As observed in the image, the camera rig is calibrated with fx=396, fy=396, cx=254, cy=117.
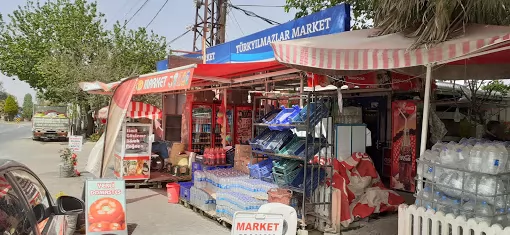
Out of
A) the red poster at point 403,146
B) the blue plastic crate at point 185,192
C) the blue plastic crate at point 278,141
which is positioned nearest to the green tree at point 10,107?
the blue plastic crate at point 185,192

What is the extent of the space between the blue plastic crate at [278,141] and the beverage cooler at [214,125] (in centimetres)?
402

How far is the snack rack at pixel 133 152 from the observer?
31.2 ft

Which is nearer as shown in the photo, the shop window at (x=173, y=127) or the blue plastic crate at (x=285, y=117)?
the blue plastic crate at (x=285, y=117)

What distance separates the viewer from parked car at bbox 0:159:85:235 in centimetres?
237

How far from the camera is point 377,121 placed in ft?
33.5

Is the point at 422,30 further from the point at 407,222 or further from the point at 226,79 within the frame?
the point at 226,79

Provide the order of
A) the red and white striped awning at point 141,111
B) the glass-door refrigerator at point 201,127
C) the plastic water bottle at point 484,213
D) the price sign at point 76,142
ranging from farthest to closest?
the price sign at point 76,142 → the glass-door refrigerator at point 201,127 → the red and white striped awning at point 141,111 → the plastic water bottle at point 484,213

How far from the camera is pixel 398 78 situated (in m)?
6.25

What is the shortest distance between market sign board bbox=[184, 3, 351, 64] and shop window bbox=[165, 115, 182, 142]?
8.50 ft

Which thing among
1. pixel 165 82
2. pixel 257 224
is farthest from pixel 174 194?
pixel 257 224

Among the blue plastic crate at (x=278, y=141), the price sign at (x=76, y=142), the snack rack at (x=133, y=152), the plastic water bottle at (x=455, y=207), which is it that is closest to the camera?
the plastic water bottle at (x=455, y=207)

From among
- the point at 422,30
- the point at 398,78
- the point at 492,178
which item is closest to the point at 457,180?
the point at 492,178

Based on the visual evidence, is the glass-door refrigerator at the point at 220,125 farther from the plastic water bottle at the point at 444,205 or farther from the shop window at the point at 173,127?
the plastic water bottle at the point at 444,205

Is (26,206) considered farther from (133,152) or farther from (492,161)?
(133,152)
